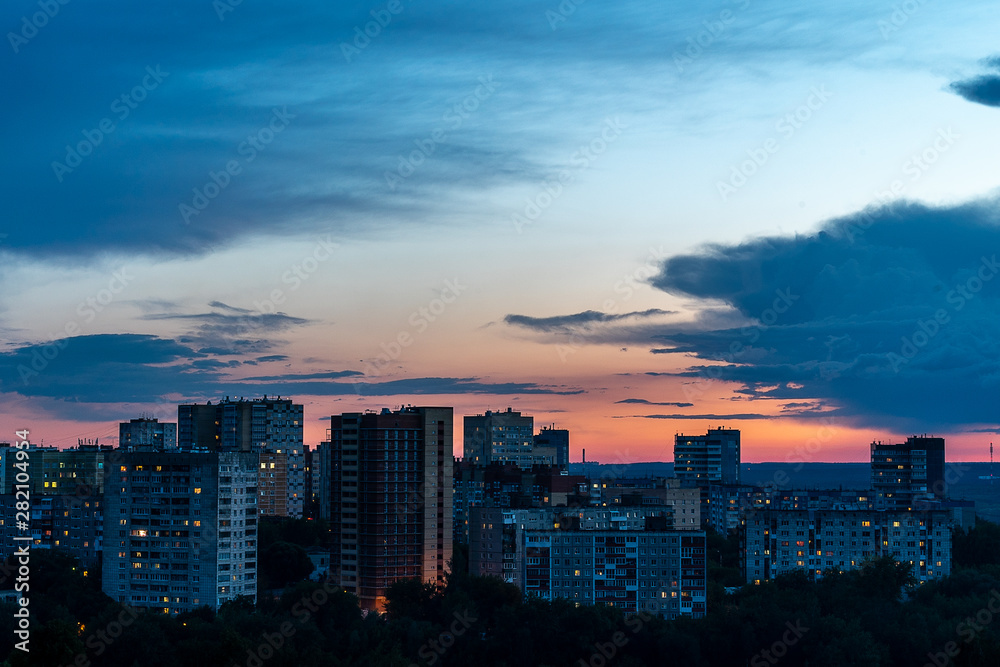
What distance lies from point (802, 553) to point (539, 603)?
38.1m

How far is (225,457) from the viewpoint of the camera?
88.4 meters

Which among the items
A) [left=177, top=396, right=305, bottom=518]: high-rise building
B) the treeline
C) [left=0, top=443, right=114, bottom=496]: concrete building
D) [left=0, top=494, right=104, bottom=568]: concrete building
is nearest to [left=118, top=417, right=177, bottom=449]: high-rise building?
[left=177, top=396, right=305, bottom=518]: high-rise building

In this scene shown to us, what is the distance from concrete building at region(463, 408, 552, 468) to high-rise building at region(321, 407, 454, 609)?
71.3 meters

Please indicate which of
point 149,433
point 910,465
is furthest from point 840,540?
point 149,433

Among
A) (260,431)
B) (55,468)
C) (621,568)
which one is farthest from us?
(260,431)

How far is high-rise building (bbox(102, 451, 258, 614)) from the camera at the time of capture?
86.8 metres

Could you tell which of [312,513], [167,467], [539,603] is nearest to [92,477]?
[312,513]

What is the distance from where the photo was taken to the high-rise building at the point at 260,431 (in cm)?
16675

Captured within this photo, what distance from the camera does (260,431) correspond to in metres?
168

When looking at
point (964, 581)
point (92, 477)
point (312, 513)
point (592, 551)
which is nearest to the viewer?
point (592, 551)

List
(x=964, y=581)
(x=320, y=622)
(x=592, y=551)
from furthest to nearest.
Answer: (x=964, y=581), (x=592, y=551), (x=320, y=622)

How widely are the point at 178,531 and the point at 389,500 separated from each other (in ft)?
60.4

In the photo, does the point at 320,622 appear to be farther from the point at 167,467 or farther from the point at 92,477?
the point at 92,477

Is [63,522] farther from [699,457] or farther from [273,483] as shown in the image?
[699,457]
